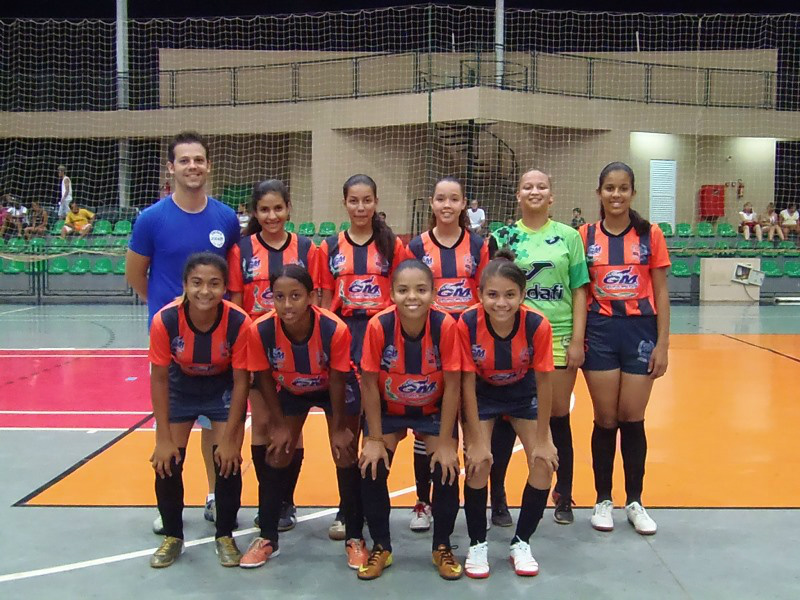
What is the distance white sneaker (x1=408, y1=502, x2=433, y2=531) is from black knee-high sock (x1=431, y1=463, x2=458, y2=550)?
406 mm

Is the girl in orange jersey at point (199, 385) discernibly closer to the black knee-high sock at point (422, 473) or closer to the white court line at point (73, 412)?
the black knee-high sock at point (422, 473)

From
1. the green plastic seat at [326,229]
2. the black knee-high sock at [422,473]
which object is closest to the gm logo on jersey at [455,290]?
the black knee-high sock at [422,473]

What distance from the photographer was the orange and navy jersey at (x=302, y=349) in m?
3.21

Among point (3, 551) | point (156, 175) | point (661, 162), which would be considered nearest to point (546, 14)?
point (661, 162)

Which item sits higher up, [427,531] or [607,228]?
[607,228]

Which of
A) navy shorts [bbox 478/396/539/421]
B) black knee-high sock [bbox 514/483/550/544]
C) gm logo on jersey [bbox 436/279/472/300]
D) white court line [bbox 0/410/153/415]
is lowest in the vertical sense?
white court line [bbox 0/410/153/415]

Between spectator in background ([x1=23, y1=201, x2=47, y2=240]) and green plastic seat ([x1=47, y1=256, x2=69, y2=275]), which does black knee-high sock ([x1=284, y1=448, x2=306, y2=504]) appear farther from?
spectator in background ([x1=23, y1=201, x2=47, y2=240])

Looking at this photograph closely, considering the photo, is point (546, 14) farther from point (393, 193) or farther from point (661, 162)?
point (393, 193)

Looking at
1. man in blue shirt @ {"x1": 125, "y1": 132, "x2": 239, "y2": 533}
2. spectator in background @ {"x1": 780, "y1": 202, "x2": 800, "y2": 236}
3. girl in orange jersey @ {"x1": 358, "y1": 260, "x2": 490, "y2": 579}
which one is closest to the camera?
girl in orange jersey @ {"x1": 358, "y1": 260, "x2": 490, "y2": 579}

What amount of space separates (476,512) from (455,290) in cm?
101

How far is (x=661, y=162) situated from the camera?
18797 mm

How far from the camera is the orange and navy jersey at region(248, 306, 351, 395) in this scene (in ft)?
10.5

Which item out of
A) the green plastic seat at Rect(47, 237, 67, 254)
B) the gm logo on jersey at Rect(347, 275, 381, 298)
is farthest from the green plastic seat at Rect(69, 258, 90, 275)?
the gm logo on jersey at Rect(347, 275, 381, 298)

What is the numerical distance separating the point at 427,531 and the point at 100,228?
14080mm
